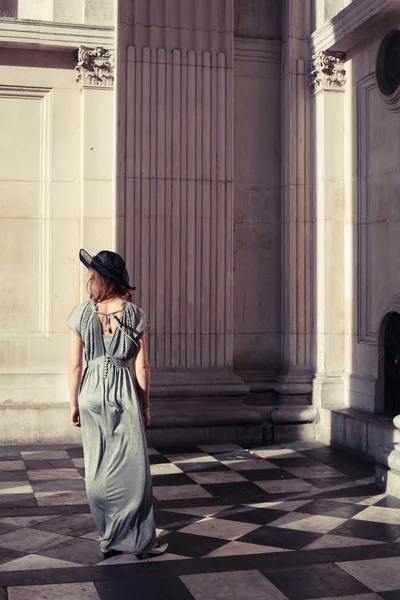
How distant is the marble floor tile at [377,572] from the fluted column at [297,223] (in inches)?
205

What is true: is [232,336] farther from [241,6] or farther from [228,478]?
[241,6]

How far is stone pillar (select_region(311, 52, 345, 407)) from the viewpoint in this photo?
34.9 ft

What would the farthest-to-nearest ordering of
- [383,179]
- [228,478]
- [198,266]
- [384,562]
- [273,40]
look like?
[273,40], [198,266], [383,179], [228,478], [384,562]

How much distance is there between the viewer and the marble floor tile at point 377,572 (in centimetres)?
518

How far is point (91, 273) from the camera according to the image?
233 inches

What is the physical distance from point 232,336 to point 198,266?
0.94 meters

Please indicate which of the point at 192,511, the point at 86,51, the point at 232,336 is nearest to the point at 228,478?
the point at 192,511

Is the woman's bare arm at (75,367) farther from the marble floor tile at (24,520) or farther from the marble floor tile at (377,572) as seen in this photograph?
the marble floor tile at (377,572)

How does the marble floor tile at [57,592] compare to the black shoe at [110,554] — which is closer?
the marble floor tile at [57,592]

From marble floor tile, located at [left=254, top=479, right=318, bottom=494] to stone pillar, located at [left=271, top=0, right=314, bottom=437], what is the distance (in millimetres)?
2634

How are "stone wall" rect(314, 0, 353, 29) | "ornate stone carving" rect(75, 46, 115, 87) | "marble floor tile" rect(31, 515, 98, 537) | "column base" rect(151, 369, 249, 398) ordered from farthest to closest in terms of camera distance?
"stone wall" rect(314, 0, 353, 29) → "ornate stone carving" rect(75, 46, 115, 87) → "column base" rect(151, 369, 249, 398) → "marble floor tile" rect(31, 515, 98, 537)

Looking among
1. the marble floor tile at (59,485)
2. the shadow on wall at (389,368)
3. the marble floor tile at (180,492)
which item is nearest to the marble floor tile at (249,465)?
the marble floor tile at (180,492)

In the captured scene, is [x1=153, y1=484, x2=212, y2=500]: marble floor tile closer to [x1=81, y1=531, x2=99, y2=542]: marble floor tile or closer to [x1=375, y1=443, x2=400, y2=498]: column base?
[x1=81, y1=531, x2=99, y2=542]: marble floor tile

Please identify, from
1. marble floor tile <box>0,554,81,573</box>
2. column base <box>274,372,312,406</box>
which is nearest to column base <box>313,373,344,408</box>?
column base <box>274,372,312,406</box>
